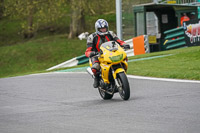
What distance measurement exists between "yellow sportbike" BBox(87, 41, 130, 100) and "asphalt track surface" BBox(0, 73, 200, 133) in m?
0.25

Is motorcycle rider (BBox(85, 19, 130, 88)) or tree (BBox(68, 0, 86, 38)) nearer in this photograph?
motorcycle rider (BBox(85, 19, 130, 88))

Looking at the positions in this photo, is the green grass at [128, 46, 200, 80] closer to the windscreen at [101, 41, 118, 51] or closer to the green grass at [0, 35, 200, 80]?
the green grass at [0, 35, 200, 80]

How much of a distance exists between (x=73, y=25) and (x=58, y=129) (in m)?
29.7

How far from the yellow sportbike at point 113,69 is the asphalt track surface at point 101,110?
0.25m

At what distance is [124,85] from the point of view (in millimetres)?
9242

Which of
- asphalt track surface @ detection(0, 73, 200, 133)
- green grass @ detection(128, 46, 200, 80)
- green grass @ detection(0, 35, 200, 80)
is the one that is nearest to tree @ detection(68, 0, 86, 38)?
green grass @ detection(0, 35, 200, 80)

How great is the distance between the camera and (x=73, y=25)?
36094 mm

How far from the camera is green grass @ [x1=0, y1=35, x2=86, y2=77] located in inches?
1167

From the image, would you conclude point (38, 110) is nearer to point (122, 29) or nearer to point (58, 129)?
point (58, 129)

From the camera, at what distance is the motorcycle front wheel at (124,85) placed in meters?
9.25

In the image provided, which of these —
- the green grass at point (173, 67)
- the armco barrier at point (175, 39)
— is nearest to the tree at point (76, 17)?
the armco barrier at point (175, 39)

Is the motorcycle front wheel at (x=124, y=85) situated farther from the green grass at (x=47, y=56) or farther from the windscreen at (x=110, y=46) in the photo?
the green grass at (x=47, y=56)

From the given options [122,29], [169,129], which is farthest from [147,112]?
[122,29]

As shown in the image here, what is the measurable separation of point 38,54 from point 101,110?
2426cm
